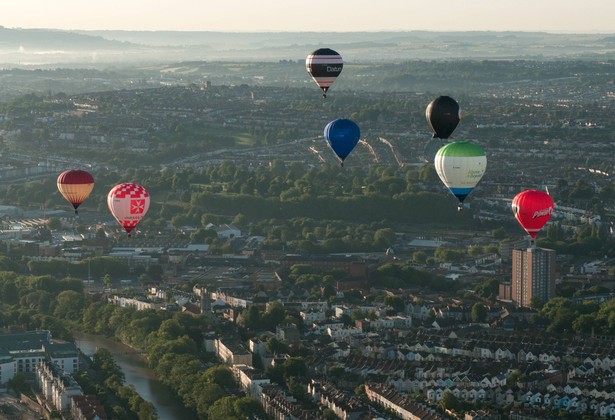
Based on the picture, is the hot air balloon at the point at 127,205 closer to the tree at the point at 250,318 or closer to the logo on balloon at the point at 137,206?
the logo on balloon at the point at 137,206

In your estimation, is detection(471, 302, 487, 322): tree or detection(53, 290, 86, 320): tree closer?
detection(471, 302, 487, 322): tree

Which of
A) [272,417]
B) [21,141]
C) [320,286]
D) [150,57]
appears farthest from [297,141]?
[150,57]

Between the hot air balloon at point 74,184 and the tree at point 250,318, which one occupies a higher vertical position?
the hot air balloon at point 74,184

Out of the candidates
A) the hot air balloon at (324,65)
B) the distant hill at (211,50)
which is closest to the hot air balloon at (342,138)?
the hot air balloon at (324,65)

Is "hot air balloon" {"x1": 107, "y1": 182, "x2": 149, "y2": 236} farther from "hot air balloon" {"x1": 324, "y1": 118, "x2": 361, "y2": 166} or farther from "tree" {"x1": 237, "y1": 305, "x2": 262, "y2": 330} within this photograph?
"tree" {"x1": 237, "y1": 305, "x2": 262, "y2": 330}

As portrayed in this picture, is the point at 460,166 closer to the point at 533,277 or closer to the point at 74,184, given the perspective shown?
the point at 74,184

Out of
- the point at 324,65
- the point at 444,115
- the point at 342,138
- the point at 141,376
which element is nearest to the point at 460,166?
the point at 444,115

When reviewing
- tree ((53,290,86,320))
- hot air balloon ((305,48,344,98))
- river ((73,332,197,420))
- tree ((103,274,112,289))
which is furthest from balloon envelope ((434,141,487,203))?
Result: tree ((103,274,112,289))
